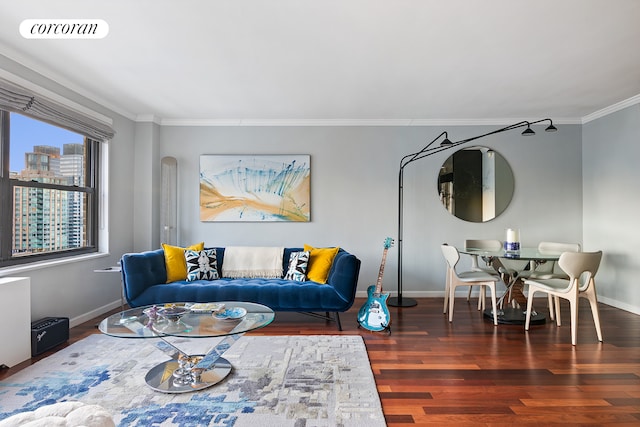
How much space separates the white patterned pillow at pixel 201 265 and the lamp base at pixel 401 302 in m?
2.12

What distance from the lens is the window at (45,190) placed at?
9.98 feet

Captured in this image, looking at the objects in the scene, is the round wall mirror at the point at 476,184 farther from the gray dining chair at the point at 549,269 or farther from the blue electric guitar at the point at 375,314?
the blue electric guitar at the point at 375,314

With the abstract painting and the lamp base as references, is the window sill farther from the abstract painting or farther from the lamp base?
the lamp base

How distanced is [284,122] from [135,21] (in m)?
2.58

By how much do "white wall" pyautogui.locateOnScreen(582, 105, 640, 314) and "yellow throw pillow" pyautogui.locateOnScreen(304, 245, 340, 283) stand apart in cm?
331

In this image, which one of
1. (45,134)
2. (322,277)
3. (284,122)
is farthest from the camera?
(284,122)

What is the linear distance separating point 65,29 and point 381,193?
3.79 metres

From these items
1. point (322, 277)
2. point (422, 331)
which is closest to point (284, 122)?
point (322, 277)

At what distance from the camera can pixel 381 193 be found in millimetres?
4934

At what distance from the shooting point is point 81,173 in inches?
156

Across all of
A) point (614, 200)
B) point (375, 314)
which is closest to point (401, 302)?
point (375, 314)

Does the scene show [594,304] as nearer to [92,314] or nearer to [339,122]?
[339,122]

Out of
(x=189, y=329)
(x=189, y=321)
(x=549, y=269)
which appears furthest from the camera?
(x=549, y=269)

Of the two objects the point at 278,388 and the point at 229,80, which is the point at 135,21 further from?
the point at 278,388
